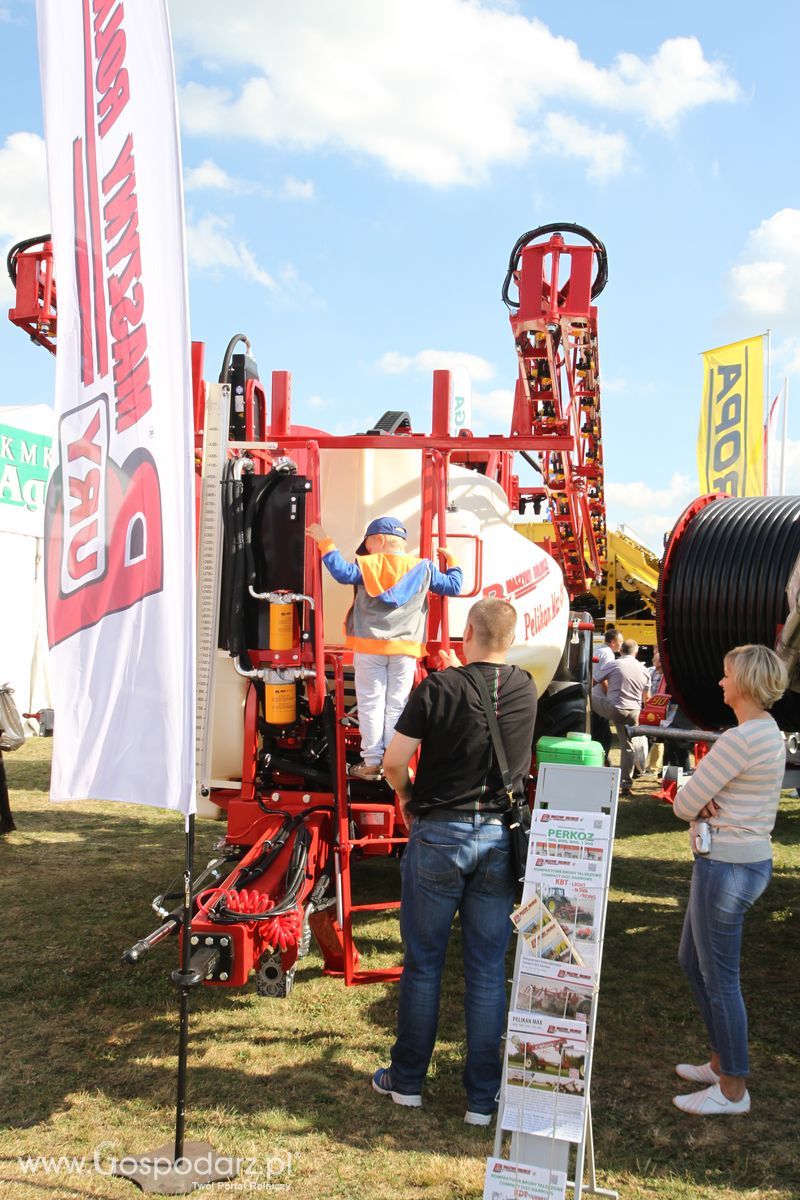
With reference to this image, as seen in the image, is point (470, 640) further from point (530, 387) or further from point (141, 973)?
point (530, 387)

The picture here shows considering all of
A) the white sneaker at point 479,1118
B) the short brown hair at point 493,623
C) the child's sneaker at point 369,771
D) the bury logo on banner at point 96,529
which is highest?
the bury logo on banner at point 96,529

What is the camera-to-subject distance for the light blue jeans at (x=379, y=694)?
5059 millimetres

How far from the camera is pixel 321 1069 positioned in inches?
167

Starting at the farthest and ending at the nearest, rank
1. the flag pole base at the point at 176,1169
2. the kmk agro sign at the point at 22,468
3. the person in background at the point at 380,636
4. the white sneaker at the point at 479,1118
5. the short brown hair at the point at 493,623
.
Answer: the kmk agro sign at the point at 22,468
the person in background at the point at 380,636
the short brown hair at the point at 493,623
the white sneaker at the point at 479,1118
the flag pole base at the point at 176,1169

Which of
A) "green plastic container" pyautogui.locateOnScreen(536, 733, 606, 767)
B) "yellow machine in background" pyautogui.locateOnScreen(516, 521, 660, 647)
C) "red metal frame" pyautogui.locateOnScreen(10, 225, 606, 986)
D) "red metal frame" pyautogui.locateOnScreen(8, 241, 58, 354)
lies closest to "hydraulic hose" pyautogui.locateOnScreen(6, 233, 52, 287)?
"red metal frame" pyautogui.locateOnScreen(8, 241, 58, 354)

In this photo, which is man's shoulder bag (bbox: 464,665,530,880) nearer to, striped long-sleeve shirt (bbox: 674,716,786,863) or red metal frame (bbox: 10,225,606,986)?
striped long-sleeve shirt (bbox: 674,716,786,863)

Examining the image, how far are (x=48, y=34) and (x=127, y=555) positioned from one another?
1.99 meters

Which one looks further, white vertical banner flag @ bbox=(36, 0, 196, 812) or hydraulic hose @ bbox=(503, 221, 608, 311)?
hydraulic hose @ bbox=(503, 221, 608, 311)

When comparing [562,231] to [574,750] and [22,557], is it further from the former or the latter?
[22,557]

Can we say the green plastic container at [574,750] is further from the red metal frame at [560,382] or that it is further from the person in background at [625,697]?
the person in background at [625,697]

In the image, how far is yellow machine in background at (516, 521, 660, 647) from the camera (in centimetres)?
2252

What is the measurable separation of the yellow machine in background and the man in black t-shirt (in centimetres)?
1861

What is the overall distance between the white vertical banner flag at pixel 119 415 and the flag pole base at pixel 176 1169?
125 cm

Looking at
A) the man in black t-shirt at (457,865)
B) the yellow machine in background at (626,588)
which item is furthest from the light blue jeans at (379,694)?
the yellow machine in background at (626,588)
